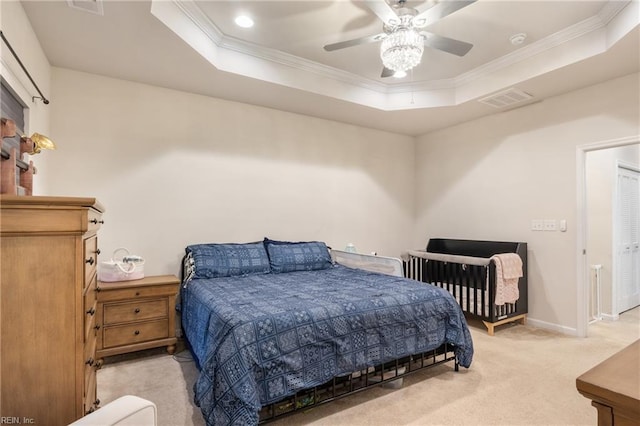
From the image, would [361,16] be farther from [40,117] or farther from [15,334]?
[15,334]

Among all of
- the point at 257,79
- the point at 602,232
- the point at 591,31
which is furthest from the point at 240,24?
the point at 602,232

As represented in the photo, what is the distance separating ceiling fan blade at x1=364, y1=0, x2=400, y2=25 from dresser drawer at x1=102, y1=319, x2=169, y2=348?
2.98m

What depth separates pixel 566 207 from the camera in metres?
3.60

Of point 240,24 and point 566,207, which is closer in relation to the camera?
point 240,24

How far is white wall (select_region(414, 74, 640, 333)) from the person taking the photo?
339cm

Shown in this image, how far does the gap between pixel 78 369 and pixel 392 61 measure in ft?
7.88

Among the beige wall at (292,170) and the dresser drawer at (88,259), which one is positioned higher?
the beige wall at (292,170)

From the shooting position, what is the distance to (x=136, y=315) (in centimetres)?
284

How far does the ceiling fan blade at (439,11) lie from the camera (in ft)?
6.32

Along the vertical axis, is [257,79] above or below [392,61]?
above

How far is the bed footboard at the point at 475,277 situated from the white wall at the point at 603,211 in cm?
111

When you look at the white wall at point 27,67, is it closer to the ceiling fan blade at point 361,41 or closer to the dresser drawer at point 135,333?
the dresser drawer at point 135,333

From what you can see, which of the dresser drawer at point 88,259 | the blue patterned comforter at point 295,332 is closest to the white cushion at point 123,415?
the dresser drawer at point 88,259

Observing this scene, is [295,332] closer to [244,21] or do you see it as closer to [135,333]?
[135,333]
